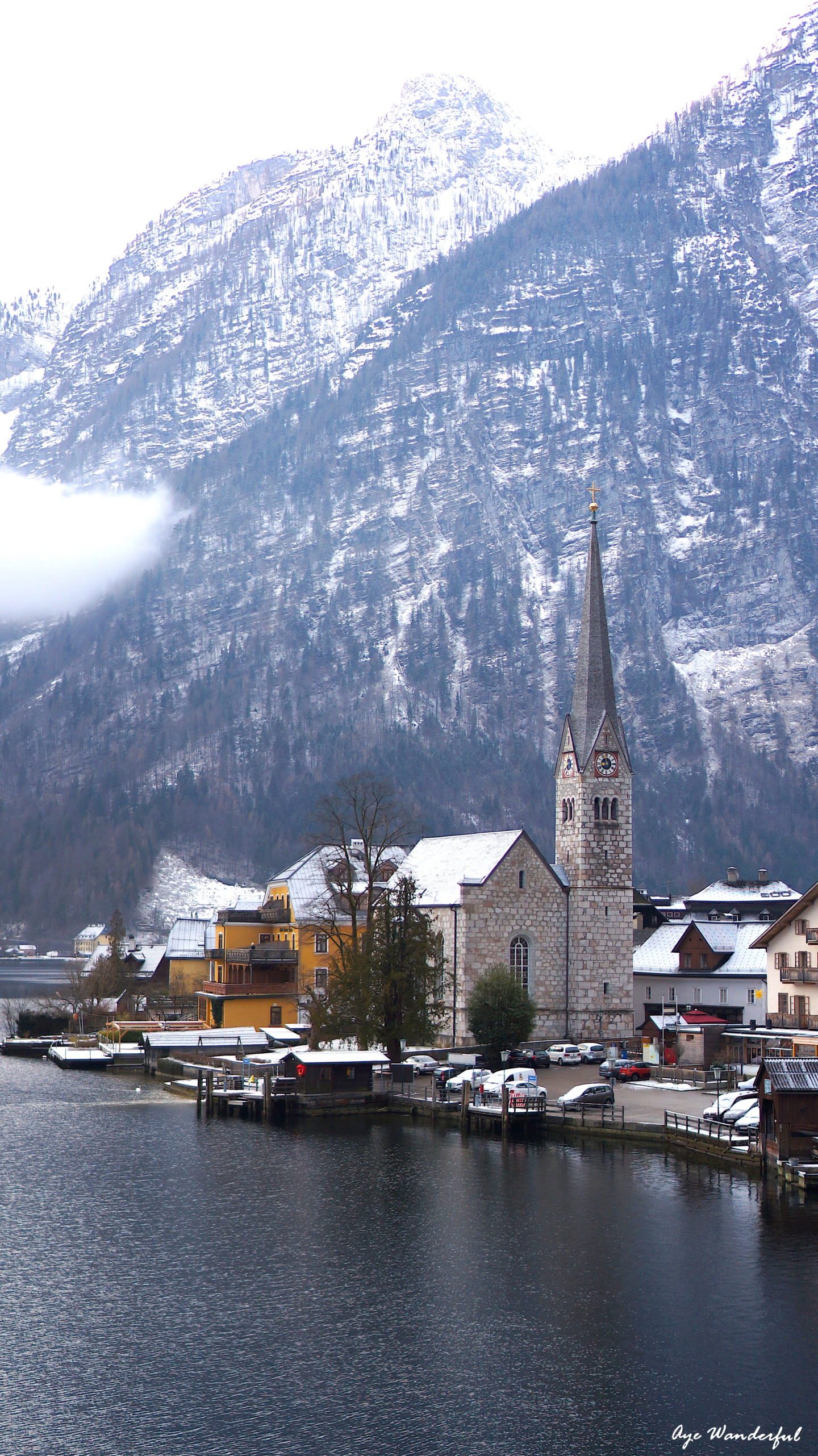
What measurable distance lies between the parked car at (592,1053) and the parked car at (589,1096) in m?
23.4

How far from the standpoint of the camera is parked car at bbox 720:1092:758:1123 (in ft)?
228

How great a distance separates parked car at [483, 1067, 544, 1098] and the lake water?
9.59 metres

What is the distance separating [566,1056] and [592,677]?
31297 mm

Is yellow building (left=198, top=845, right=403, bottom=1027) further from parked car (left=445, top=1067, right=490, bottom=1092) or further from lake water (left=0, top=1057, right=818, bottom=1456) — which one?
lake water (left=0, top=1057, right=818, bottom=1456)

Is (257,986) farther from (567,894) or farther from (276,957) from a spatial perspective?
(567,894)

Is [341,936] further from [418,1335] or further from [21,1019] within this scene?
[418,1335]

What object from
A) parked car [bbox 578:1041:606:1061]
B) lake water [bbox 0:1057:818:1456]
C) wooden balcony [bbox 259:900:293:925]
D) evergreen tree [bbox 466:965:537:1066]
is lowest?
lake water [bbox 0:1057:818:1456]

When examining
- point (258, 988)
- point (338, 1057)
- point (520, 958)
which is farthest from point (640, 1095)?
point (258, 988)

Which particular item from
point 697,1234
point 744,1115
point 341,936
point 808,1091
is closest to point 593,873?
point 341,936

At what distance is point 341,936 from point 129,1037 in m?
24.3

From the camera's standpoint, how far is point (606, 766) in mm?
114312

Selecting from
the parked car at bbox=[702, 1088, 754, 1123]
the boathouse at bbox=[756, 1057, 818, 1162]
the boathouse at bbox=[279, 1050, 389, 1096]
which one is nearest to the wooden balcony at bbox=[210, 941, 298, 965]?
the boathouse at bbox=[279, 1050, 389, 1096]

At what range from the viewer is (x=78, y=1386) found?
3838cm

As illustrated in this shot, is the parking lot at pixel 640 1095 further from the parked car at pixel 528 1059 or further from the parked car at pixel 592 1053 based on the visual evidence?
the parked car at pixel 592 1053
